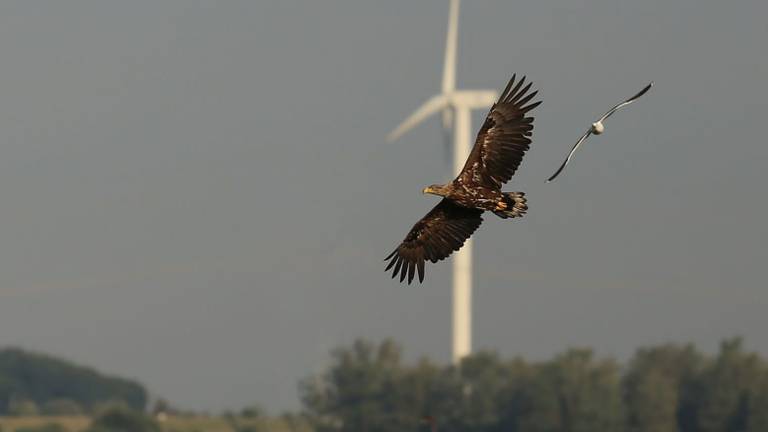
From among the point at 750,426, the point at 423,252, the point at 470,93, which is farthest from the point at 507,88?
the point at 750,426

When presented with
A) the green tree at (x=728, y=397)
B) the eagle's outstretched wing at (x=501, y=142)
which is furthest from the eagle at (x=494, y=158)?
the green tree at (x=728, y=397)

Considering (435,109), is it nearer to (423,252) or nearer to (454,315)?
(454,315)

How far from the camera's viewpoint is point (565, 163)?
41406 mm

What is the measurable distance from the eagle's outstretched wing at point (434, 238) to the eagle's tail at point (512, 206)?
11.1 feet

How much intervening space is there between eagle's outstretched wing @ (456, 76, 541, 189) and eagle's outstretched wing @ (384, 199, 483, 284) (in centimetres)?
199

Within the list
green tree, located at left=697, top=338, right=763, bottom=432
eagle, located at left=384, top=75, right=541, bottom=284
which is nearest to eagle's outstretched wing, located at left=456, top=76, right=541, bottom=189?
eagle, located at left=384, top=75, right=541, bottom=284

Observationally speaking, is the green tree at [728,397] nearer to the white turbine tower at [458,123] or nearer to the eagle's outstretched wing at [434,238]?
the white turbine tower at [458,123]

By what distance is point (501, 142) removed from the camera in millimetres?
49656

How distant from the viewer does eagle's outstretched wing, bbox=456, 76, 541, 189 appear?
4947cm

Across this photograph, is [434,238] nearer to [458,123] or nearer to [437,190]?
[437,190]

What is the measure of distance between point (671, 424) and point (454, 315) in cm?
4300

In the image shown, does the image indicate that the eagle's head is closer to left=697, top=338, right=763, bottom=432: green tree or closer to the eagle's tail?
the eagle's tail

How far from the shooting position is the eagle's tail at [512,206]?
1852 inches

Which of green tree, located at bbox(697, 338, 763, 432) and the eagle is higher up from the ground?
green tree, located at bbox(697, 338, 763, 432)
